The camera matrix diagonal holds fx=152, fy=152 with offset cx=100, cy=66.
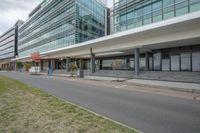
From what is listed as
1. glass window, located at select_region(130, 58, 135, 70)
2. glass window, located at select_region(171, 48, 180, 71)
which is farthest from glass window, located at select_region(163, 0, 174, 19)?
glass window, located at select_region(130, 58, 135, 70)

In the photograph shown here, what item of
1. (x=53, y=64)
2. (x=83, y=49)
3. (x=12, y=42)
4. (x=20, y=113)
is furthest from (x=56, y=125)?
(x=12, y=42)

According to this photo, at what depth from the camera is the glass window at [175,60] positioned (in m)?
23.4

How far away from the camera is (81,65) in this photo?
157 ft

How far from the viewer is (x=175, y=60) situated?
23.8 metres

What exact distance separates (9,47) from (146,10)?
319ft

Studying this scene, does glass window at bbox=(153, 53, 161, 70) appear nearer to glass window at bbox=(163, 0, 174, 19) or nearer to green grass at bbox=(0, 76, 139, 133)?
glass window at bbox=(163, 0, 174, 19)

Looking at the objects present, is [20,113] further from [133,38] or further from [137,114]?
[133,38]

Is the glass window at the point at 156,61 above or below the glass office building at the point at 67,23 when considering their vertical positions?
below

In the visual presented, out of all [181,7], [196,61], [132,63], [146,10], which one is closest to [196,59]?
[196,61]

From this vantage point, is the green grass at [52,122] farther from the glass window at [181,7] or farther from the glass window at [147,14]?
the glass window at [147,14]

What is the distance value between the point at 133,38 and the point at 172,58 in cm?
727

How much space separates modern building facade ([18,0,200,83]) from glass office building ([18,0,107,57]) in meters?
9.88

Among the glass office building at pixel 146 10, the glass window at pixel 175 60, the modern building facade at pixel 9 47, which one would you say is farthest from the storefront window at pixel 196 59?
the modern building facade at pixel 9 47

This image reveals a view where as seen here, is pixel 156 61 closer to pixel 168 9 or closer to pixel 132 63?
pixel 132 63
